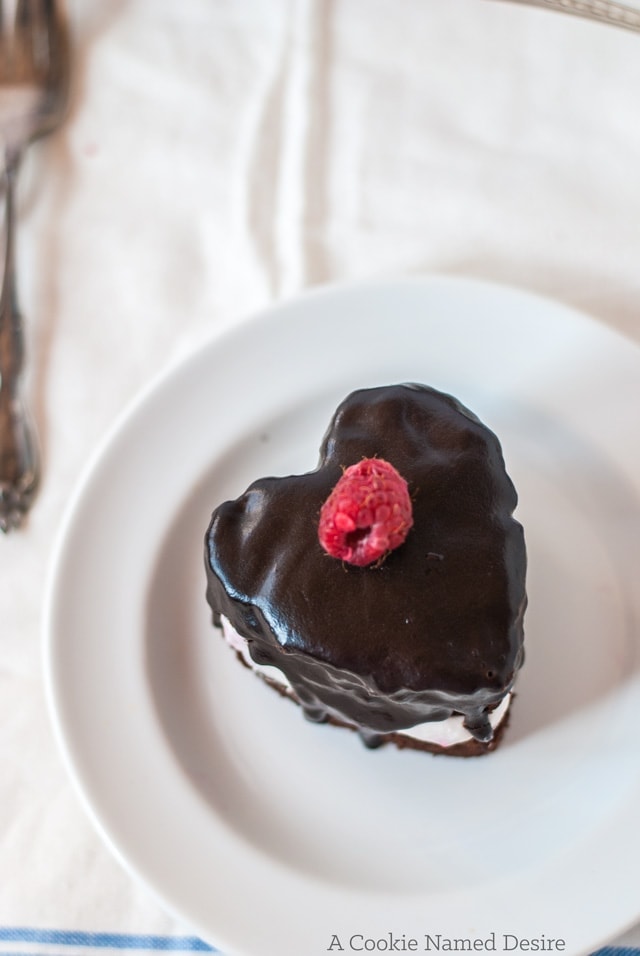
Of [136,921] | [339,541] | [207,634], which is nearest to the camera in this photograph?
[339,541]

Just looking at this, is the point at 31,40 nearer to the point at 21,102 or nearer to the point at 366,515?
the point at 21,102

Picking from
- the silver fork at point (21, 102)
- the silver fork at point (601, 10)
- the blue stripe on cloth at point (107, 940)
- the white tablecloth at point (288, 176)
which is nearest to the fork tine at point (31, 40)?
the silver fork at point (21, 102)

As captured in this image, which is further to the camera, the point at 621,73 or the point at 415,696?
the point at 621,73

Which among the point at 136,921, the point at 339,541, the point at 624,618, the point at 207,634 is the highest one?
the point at 339,541

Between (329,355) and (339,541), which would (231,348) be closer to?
(329,355)

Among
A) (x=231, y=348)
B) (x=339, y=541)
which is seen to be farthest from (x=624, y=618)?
(x=231, y=348)

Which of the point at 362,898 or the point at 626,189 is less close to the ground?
the point at 626,189
